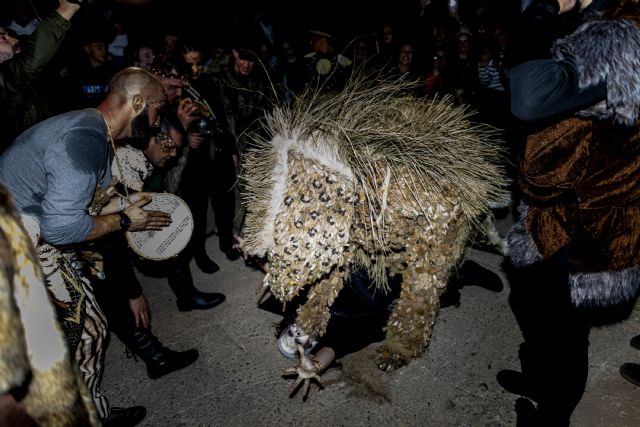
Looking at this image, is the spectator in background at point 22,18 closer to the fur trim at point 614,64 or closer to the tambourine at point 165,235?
the tambourine at point 165,235

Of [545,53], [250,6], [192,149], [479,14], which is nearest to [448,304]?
[545,53]

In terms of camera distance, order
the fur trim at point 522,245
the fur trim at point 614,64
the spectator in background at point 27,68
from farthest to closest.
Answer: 1. the spectator in background at point 27,68
2. the fur trim at point 522,245
3. the fur trim at point 614,64

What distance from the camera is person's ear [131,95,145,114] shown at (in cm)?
219

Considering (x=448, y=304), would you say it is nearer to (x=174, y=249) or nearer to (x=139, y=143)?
(x=174, y=249)

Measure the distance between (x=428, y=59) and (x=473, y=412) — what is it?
17.1ft

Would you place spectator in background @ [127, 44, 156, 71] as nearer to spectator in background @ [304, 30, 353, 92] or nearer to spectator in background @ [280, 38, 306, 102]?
spectator in background @ [280, 38, 306, 102]

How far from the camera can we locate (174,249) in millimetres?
2764

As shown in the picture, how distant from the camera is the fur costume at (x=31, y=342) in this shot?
0.86 metres

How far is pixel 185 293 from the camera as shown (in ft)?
11.4

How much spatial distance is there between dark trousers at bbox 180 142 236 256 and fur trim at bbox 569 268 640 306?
108 inches

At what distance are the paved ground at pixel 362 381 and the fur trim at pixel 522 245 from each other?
0.97 meters

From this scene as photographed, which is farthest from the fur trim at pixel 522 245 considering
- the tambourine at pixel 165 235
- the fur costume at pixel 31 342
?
the tambourine at pixel 165 235

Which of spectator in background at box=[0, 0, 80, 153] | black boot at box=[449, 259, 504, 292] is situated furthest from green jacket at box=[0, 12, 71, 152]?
black boot at box=[449, 259, 504, 292]

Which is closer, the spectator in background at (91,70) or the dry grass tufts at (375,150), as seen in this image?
the dry grass tufts at (375,150)
